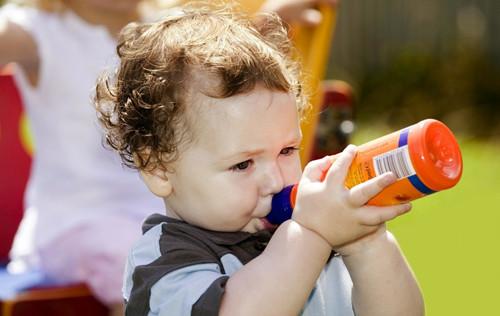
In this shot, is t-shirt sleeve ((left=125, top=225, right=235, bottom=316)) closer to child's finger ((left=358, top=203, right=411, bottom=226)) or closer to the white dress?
child's finger ((left=358, top=203, right=411, bottom=226))

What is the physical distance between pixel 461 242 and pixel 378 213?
3432mm

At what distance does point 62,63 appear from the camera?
10.4 ft

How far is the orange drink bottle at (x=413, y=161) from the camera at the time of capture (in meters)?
1.40

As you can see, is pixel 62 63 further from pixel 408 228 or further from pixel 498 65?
pixel 498 65

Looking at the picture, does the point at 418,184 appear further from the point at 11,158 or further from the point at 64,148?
the point at 11,158

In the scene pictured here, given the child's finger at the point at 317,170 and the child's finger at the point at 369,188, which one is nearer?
the child's finger at the point at 369,188

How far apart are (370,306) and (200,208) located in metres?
0.31

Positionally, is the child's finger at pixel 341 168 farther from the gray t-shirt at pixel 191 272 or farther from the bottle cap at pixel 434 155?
the gray t-shirt at pixel 191 272

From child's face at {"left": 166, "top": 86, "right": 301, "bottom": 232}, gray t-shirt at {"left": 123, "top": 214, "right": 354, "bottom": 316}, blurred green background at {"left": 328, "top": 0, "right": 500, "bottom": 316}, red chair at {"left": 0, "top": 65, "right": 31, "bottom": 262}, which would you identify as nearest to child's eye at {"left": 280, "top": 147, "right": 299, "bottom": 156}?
child's face at {"left": 166, "top": 86, "right": 301, "bottom": 232}

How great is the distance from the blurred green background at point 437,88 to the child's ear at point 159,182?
2.97m

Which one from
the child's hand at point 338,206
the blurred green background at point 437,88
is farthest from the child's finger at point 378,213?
the blurred green background at point 437,88

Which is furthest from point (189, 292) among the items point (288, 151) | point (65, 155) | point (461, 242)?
A: point (461, 242)

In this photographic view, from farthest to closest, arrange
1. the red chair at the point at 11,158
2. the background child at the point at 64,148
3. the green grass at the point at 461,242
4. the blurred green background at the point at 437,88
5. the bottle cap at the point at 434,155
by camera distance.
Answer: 1. the blurred green background at the point at 437,88
2. the green grass at the point at 461,242
3. the red chair at the point at 11,158
4. the background child at the point at 64,148
5. the bottle cap at the point at 434,155

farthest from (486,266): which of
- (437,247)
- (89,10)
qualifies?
(89,10)
